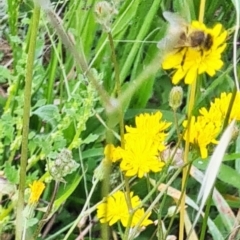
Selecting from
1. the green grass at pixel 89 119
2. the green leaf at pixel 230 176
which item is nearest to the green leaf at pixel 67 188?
the green grass at pixel 89 119

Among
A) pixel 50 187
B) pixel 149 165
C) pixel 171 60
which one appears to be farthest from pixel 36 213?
pixel 171 60

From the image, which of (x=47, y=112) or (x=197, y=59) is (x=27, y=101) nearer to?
(x=197, y=59)

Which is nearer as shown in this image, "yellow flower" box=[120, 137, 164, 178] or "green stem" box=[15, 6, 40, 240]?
"green stem" box=[15, 6, 40, 240]

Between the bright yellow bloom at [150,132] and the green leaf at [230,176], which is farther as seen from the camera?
the green leaf at [230,176]

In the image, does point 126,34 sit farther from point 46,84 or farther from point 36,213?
point 36,213

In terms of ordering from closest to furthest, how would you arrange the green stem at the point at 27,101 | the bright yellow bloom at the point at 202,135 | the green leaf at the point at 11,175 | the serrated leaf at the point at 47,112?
1. the green stem at the point at 27,101
2. the bright yellow bloom at the point at 202,135
3. the green leaf at the point at 11,175
4. the serrated leaf at the point at 47,112

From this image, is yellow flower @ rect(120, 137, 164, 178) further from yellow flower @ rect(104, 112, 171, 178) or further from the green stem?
the green stem

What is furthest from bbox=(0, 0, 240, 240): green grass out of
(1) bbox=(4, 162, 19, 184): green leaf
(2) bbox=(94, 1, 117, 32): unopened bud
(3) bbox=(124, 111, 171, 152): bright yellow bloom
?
(2) bbox=(94, 1, 117, 32): unopened bud

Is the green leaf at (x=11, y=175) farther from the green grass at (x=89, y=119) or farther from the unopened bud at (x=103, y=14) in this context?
the unopened bud at (x=103, y=14)

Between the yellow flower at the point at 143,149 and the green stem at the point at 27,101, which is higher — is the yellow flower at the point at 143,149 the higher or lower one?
the lower one

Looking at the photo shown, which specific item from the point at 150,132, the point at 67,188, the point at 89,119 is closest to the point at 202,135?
the point at 150,132
